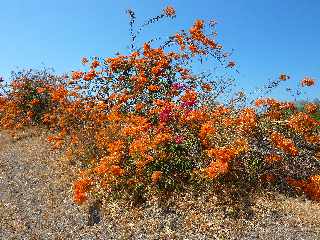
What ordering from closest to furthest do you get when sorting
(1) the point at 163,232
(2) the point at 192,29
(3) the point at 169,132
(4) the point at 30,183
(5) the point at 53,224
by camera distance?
(1) the point at 163,232
(5) the point at 53,224
(3) the point at 169,132
(4) the point at 30,183
(2) the point at 192,29

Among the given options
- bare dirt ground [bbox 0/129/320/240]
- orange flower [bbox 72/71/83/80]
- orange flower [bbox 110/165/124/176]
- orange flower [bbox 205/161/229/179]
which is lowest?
bare dirt ground [bbox 0/129/320/240]

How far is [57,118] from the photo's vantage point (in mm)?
17312

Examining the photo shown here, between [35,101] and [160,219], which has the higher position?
[35,101]

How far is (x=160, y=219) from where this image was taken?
9266 mm

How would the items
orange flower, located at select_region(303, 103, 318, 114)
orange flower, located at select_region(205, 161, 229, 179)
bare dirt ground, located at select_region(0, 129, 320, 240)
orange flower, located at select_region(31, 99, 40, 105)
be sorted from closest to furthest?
bare dirt ground, located at select_region(0, 129, 320, 240)
orange flower, located at select_region(205, 161, 229, 179)
orange flower, located at select_region(303, 103, 318, 114)
orange flower, located at select_region(31, 99, 40, 105)

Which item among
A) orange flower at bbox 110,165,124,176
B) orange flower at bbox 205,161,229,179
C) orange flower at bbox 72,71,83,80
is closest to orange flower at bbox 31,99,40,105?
orange flower at bbox 72,71,83,80

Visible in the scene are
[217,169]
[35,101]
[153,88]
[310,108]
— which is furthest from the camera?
[35,101]

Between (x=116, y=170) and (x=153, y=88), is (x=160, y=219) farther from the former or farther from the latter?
(x=153, y=88)

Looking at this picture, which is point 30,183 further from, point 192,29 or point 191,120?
point 192,29

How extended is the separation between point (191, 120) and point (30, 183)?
160 inches

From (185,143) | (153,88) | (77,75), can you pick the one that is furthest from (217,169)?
(77,75)

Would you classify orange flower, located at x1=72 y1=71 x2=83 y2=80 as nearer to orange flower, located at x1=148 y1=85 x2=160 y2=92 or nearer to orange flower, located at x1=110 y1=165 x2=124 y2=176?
orange flower, located at x1=148 y1=85 x2=160 y2=92

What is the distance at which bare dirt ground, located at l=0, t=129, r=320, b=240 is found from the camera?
8.70 m

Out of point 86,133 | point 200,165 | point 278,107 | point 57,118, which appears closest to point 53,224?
point 200,165
